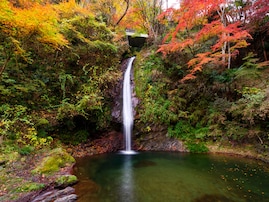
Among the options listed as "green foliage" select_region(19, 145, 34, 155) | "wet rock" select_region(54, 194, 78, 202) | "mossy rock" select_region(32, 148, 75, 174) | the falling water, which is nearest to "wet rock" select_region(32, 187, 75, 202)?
"wet rock" select_region(54, 194, 78, 202)

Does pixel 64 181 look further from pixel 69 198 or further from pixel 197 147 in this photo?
pixel 197 147

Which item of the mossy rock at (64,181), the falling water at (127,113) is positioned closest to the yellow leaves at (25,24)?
the mossy rock at (64,181)

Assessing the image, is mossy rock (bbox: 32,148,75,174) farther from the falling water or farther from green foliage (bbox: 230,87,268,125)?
green foliage (bbox: 230,87,268,125)

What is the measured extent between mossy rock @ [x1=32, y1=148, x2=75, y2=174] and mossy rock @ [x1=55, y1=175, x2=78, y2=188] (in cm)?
62

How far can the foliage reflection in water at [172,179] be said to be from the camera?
4.60 m

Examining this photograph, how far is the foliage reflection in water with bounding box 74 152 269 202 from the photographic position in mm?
4602

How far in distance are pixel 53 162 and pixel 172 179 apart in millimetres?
4145

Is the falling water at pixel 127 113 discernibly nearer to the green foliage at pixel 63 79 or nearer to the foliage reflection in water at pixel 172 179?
the foliage reflection in water at pixel 172 179

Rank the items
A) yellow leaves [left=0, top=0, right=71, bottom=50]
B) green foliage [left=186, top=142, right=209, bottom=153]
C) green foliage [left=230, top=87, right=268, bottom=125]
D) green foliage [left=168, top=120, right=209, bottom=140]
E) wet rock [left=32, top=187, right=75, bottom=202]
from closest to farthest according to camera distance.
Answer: wet rock [left=32, top=187, right=75, bottom=202], yellow leaves [left=0, top=0, right=71, bottom=50], green foliage [left=230, top=87, right=268, bottom=125], green foliage [left=186, top=142, right=209, bottom=153], green foliage [left=168, top=120, right=209, bottom=140]

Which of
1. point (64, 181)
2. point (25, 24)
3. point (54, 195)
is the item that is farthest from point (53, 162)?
point (25, 24)

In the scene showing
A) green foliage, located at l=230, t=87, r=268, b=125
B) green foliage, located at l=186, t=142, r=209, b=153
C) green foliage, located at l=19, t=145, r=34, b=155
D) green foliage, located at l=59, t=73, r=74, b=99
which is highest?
green foliage, located at l=59, t=73, r=74, b=99

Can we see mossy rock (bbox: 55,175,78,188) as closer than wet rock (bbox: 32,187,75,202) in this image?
No

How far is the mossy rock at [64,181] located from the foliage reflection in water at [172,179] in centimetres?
23

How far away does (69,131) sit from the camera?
380 inches
